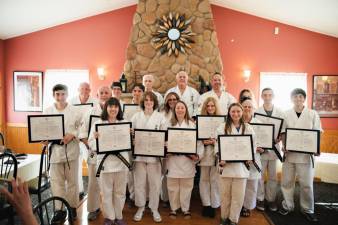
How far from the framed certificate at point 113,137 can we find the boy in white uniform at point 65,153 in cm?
51

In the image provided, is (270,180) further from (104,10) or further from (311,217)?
(104,10)

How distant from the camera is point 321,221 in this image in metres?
3.37

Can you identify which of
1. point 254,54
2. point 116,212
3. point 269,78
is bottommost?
point 116,212

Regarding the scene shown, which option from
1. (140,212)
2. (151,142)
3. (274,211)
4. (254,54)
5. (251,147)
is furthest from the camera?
(254,54)

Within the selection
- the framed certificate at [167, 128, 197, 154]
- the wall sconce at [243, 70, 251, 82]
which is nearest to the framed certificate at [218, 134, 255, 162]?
the framed certificate at [167, 128, 197, 154]

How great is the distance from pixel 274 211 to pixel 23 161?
3.39 metres

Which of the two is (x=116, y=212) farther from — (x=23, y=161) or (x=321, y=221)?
(x=321, y=221)

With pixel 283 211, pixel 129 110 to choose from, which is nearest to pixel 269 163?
pixel 283 211

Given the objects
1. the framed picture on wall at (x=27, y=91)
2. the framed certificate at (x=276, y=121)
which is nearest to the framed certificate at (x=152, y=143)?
the framed certificate at (x=276, y=121)

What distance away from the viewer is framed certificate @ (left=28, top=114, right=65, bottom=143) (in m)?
2.96

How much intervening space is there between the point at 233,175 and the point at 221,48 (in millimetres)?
3889

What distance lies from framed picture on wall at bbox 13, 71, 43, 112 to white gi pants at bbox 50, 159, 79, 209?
3.68 meters

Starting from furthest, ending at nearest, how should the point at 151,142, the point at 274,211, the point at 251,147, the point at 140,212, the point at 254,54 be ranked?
1. the point at 254,54
2. the point at 274,211
3. the point at 140,212
4. the point at 151,142
5. the point at 251,147

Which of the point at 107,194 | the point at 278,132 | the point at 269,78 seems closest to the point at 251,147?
the point at 278,132
